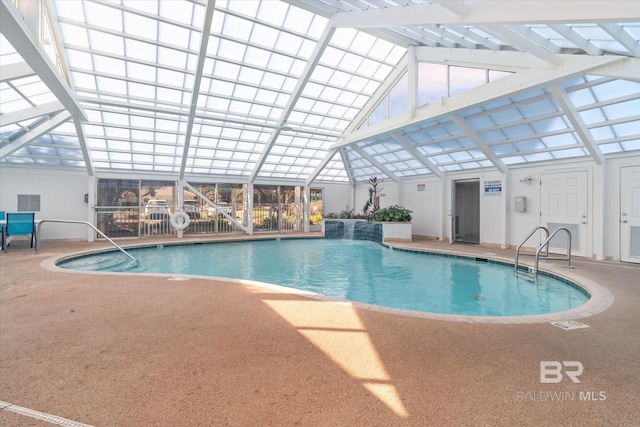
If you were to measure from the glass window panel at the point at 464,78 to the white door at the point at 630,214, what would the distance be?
388 cm

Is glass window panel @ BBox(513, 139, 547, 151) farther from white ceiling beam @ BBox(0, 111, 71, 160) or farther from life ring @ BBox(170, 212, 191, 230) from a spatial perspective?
white ceiling beam @ BBox(0, 111, 71, 160)

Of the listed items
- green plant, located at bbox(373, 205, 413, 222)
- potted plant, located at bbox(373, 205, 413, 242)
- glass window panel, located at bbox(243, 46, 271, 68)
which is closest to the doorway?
green plant, located at bbox(373, 205, 413, 222)

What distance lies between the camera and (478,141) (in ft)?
30.6

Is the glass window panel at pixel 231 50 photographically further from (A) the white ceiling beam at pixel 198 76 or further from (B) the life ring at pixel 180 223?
(B) the life ring at pixel 180 223

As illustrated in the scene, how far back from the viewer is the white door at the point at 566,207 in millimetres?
8227

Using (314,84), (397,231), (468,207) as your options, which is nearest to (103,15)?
(314,84)

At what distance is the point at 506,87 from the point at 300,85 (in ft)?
17.8

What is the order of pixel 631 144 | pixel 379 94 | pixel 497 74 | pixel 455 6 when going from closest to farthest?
pixel 455 6, pixel 631 144, pixel 497 74, pixel 379 94

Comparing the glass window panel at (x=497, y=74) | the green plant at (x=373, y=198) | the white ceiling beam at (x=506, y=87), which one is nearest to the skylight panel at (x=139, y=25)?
the white ceiling beam at (x=506, y=87)

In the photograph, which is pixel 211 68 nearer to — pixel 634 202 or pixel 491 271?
pixel 491 271

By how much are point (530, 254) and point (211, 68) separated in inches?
401

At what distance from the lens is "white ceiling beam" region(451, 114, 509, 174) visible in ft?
29.4

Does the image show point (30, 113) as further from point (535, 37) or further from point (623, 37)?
point (623, 37)

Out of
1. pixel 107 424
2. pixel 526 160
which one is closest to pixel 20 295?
pixel 107 424
